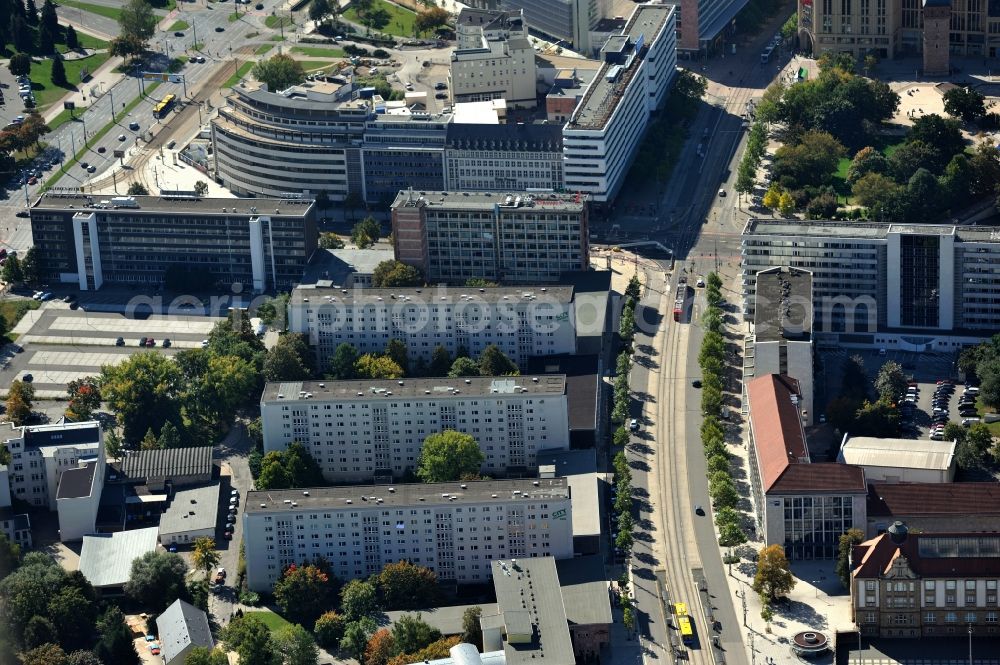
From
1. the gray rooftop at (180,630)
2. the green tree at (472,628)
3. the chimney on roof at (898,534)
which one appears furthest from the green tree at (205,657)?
the chimney on roof at (898,534)

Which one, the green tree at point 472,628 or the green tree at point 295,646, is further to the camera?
the green tree at point 472,628

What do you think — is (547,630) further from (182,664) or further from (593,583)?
(182,664)

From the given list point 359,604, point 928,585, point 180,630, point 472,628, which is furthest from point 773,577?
point 180,630

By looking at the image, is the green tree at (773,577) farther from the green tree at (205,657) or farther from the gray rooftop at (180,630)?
the gray rooftop at (180,630)

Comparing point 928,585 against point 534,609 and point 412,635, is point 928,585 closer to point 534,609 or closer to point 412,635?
point 534,609

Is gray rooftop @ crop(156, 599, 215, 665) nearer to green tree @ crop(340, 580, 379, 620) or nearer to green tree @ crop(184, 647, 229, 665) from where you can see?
green tree @ crop(184, 647, 229, 665)
